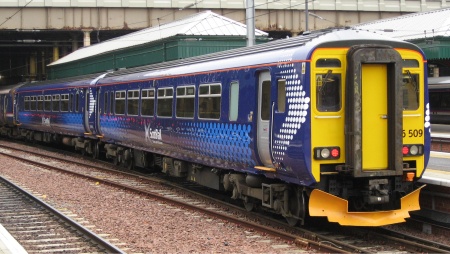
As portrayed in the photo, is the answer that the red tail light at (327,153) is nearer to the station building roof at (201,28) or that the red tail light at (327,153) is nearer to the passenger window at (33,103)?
the station building roof at (201,28)

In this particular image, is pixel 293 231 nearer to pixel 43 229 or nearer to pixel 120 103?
pixel 43 229

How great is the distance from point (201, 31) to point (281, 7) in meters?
11.0

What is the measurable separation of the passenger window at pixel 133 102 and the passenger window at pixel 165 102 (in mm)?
1863

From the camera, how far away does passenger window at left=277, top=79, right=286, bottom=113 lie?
9.94 m

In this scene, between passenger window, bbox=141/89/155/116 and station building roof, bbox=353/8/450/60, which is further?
station building roof, bbox=353/8/450/60

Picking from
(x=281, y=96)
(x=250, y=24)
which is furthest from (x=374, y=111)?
(x=250, y=24)

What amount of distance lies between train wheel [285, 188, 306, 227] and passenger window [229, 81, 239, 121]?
79.6 inches

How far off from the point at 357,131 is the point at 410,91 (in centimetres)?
141

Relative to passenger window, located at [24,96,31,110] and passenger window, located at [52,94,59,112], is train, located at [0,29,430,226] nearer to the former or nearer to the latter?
passenger window, located at [52,94,59,112]

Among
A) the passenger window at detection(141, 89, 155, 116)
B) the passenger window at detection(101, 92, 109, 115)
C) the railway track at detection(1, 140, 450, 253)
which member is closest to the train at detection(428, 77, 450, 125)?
the passenger window at detection(101, 92, 109, 115)

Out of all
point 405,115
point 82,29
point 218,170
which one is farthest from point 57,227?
point 82,29

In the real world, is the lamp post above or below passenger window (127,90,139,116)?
above

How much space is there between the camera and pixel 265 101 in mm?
10625

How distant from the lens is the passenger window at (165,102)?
49.0 ft
